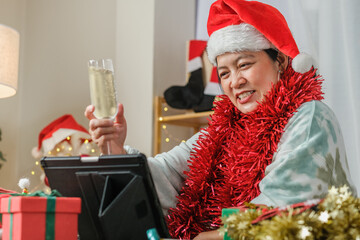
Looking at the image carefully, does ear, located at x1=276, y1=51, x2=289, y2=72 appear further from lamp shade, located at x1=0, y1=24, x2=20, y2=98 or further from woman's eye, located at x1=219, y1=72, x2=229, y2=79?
lamp shade, located at x1=0, y1=24, x2=20, y2=98

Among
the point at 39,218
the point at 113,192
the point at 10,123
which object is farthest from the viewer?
the point at 10,123

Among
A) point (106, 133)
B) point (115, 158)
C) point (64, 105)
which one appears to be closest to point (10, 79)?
point (64, 105)

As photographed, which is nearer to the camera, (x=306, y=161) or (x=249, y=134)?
(x=306, y=161)

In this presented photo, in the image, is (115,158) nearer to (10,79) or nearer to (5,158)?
(10,79)

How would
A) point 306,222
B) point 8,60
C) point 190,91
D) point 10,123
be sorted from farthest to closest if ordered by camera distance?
1. point 10,123
2. point 190,91
3. point 8,60
4. point 306,222

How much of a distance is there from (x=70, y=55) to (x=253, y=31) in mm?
2050

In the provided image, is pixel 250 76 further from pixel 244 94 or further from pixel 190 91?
pixel 190 91

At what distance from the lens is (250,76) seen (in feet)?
4.98

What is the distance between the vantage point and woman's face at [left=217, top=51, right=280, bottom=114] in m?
1.52

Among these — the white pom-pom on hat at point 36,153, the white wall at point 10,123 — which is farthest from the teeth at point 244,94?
the white wall at point 10,123

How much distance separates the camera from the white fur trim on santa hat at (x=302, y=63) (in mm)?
1418

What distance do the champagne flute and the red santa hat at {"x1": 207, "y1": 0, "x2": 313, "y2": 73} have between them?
633 millimetres

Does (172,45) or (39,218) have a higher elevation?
(172,45)

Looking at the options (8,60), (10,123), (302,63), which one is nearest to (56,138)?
(10,123)
